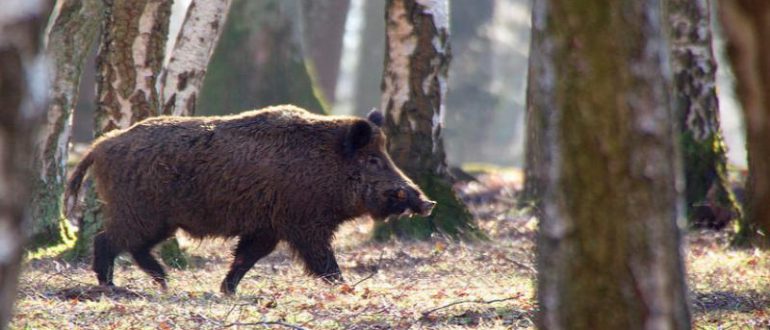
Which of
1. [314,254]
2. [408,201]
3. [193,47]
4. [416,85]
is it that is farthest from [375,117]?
[193,47]

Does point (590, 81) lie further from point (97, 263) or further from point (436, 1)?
point (436, 1)

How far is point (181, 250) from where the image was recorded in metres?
11.3

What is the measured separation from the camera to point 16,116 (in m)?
3.10

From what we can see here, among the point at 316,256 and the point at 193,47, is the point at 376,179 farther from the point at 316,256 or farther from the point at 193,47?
the point at 193,47

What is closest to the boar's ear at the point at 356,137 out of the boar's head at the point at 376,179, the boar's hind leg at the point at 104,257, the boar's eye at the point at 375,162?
the boar's head at the point at 376,179

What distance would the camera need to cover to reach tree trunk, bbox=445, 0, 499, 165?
43156 millimetres

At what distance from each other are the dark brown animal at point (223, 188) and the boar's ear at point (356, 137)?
0.02 m

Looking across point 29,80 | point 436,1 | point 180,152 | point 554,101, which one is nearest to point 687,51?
point 436,1

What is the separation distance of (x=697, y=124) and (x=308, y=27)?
1769cm

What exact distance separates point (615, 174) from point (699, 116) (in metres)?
9.39

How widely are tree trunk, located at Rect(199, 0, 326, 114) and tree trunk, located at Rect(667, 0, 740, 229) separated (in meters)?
7.36

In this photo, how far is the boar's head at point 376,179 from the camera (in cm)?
977

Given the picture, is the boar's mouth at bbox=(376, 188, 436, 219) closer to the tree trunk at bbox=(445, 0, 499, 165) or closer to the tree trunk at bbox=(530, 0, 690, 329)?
the tree trunk at bbox=(530, 0, 690, 329)

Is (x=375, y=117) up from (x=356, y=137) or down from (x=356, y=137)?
up
